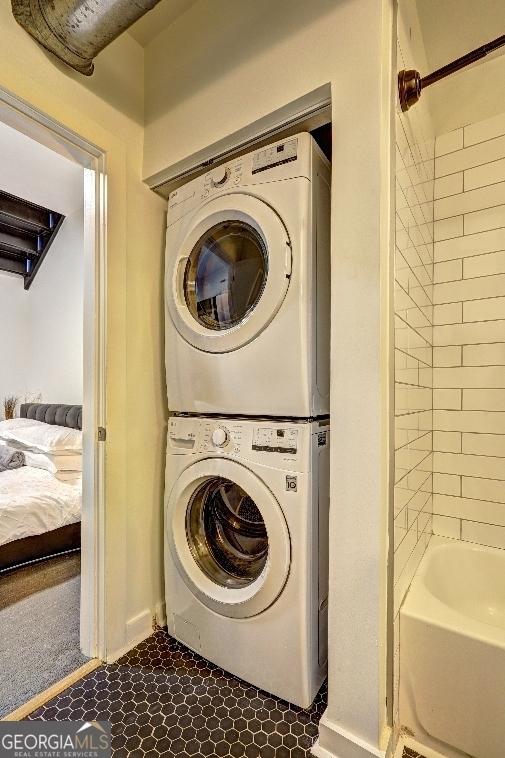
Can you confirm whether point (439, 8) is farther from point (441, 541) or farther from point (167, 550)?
point (167, 550)

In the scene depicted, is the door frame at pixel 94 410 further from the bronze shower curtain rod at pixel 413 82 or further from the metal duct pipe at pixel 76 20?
the bronze shower curtain rod at pixel 413 82

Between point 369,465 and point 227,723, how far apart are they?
983 millimetres

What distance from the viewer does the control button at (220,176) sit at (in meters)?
1.41

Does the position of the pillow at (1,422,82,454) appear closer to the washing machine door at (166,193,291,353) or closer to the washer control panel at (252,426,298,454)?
the washing machine door at (166,193,291,353)

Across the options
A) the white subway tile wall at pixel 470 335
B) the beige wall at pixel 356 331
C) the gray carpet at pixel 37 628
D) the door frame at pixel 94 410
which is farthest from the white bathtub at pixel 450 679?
the gray carpet at pixel 37 628

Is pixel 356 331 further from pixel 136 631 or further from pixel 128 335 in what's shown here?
pixel 136 631

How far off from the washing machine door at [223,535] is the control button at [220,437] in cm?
6

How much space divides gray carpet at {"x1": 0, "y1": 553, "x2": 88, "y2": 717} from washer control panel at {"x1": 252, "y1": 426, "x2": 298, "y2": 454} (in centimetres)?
116

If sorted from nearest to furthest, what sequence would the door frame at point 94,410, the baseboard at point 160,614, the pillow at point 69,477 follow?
the door frame at point 94,410
the baseboard at point 160,614
the pillow at point 69,477

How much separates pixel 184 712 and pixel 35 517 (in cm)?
161

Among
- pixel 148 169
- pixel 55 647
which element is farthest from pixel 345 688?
pixel 148 169

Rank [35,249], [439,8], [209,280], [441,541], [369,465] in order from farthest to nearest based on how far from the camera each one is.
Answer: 1. [35,249]
2. [441,541]
3. [209,280]
4. [439,8]
5. [369,465]

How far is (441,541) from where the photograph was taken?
1740mm

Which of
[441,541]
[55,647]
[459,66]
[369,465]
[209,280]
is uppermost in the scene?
[459,66]
